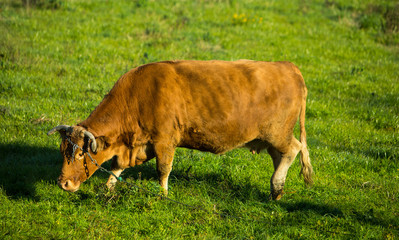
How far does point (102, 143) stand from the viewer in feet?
17.5

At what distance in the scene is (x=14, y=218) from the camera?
518 cm

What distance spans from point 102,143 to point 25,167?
1.91m

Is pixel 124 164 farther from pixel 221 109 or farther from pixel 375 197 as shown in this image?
pixel 375 197

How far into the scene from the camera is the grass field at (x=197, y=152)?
17.7 feet

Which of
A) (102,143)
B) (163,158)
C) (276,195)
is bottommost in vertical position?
(276,195)

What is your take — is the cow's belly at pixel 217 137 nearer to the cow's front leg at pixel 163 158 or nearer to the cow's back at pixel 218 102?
the cow's back at pixel 218 102

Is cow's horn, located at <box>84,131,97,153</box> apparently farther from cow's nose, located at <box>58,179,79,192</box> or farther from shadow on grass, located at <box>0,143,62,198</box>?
shadow on grass, located at <box>0,143,62,198</box>

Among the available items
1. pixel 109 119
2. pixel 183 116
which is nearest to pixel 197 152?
pixel 183 116

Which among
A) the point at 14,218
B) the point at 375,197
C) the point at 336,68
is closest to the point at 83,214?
the point at 14,218

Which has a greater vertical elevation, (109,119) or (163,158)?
(109,119)

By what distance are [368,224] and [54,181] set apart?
428 centimetres

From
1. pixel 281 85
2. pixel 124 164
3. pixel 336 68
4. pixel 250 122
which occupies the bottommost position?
pixel 336 68

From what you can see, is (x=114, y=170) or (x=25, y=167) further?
(x=25, y=167)

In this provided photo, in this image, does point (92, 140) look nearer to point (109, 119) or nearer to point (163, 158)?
point (109, 119)
